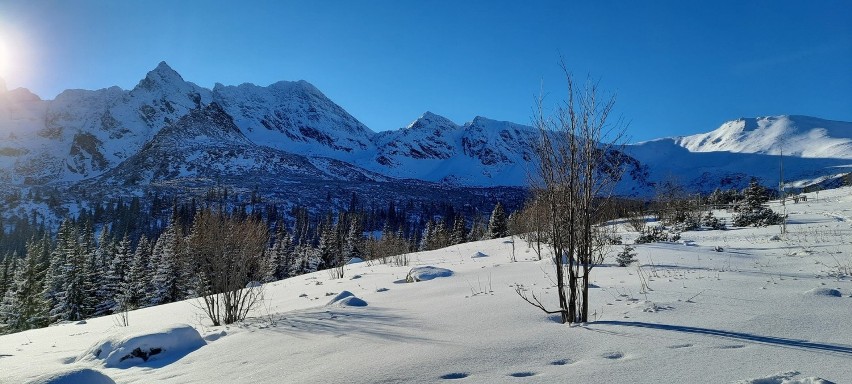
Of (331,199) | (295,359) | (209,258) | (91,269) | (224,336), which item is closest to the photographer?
(295,359)

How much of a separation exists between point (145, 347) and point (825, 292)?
9741mm

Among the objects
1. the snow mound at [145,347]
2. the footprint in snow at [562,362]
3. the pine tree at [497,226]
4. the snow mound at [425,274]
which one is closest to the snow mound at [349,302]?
the snow mound at [145,347]

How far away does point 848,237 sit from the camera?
43.2 ft

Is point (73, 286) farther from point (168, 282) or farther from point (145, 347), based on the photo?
point (145, 347)

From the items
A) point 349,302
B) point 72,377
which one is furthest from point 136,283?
point 72,377

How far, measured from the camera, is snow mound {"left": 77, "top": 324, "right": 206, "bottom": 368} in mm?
6039

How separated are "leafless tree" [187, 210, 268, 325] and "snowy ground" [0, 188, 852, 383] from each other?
696mm

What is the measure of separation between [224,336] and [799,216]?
90.7ft

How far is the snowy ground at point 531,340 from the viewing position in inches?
149

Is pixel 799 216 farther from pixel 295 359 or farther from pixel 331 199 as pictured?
pixel 331 199

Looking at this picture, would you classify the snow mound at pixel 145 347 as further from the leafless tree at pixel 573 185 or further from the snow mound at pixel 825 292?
the snow mound at pixel 825 292

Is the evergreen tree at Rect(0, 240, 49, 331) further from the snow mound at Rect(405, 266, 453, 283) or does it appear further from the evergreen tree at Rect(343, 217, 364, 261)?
the snow mound at Rect(405, 266, 453, 283)

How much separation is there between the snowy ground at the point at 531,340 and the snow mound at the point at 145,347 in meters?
0.02

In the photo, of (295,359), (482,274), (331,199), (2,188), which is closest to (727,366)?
(295,359)
